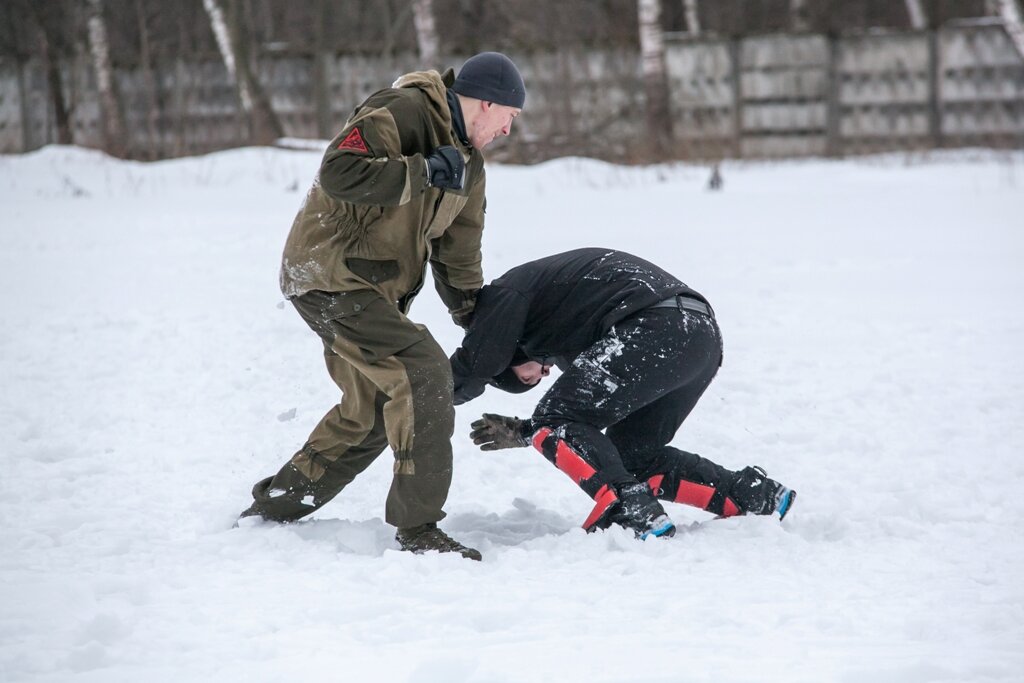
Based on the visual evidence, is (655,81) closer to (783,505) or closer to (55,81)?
(55,81)

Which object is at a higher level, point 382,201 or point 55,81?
point 55,81

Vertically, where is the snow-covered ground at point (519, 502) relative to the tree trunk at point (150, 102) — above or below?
below

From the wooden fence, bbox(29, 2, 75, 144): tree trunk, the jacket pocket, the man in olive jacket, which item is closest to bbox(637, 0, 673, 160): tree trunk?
the wooden fence

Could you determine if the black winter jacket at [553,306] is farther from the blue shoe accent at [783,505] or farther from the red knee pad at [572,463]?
the blue shoe accent at [783,505]

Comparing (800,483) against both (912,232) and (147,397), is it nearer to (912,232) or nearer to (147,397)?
(147,397)

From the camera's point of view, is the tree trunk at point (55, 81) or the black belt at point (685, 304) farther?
the tree trunk at point (55, 81)

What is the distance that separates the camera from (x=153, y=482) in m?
3.71

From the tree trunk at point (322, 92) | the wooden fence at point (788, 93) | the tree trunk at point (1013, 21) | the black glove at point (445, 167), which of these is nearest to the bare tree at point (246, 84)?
the tree trunk at point (322, 92)

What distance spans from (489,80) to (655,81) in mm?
12440

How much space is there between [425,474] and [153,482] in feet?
4.23

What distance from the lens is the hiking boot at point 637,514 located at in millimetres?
2939

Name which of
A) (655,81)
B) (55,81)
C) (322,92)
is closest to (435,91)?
(655,81)

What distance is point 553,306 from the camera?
311cm

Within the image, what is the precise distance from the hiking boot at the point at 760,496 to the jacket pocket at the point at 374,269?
1179mm
